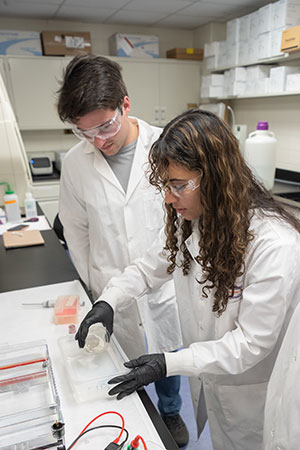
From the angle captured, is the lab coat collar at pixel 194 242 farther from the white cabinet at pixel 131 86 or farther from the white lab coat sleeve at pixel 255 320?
the white cabinet at pixel 131 86

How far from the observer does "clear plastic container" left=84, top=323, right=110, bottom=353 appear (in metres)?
0.97

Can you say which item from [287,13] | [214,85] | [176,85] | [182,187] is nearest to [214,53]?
[214,85]

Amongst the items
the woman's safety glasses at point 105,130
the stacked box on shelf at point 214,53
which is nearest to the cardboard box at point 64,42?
the stacked box on shelf at point 214,53

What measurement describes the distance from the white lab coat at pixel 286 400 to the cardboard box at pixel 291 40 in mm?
2530

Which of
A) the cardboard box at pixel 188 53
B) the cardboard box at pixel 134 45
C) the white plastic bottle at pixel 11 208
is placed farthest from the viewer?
the cardboard box at pixel 188 53

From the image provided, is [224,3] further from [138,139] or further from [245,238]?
[245,238]

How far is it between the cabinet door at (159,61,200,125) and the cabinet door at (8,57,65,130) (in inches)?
48.4

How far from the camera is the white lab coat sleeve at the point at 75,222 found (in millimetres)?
1515

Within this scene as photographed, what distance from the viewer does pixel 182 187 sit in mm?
883

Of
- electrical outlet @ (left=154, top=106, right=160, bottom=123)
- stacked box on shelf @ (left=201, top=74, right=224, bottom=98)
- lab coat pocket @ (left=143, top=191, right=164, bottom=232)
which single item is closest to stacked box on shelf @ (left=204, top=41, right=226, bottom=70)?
stacked box on shelf @ (left=201, top=74, right=224, bottom=98)

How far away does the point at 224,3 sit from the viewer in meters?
3.34

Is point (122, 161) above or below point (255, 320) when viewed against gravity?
above

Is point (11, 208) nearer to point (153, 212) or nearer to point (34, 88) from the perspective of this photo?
point (153, 212)

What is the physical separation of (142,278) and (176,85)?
11.8 ft
